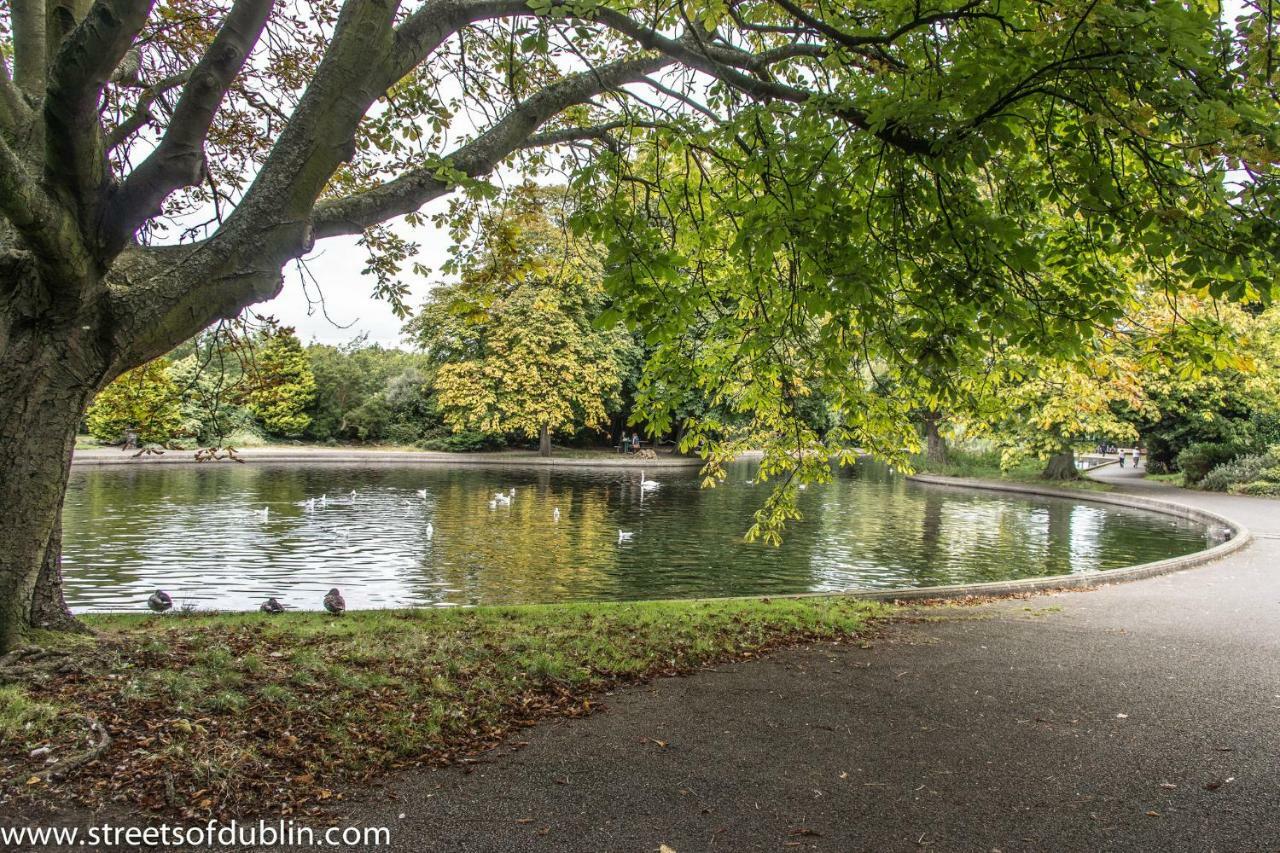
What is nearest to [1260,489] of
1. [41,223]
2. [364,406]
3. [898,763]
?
[898,763]

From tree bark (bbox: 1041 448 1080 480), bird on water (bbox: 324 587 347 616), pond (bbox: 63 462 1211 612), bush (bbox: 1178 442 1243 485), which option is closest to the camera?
bird on water (bbox: 324 587 347 616)

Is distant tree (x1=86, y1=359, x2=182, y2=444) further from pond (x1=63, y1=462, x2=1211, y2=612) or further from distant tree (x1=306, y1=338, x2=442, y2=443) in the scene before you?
distant tree (x1=306, y1=338, x2=442, y2=443)

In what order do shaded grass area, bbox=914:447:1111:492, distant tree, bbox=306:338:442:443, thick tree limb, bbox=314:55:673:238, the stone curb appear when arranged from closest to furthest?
1. thick tree limb, bbox=314:55:673:238
2. the stone curb
3. shaded grass area, bbox=914:447:1111:492
4. distant tree, bbox=306:338:442:443

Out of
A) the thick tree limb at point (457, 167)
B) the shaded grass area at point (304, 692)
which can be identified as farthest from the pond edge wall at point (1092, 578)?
the thick tree limb at point (457, 167)

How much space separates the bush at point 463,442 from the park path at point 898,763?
36905mm

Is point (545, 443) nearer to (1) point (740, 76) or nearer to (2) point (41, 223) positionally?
(1) point (740, 76)

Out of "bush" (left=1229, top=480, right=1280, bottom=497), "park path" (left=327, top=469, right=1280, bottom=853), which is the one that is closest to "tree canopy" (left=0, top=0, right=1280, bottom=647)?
"park path" (left=327, top=469, right=1280, bottom=853)

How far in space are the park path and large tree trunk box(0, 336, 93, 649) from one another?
9.55 feet

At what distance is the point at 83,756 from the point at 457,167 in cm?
424

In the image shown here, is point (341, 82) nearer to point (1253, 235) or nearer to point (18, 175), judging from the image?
point (18, 175)

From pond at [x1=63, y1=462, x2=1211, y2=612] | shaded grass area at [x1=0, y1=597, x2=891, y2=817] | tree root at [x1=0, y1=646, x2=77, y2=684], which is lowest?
pond at [x1=63, y1=462, x2=1211, y2=612]

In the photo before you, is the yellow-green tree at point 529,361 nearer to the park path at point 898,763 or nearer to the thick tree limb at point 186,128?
the park path at point 898,763

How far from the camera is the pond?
36.8ft

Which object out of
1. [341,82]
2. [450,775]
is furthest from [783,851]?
[341,82]
